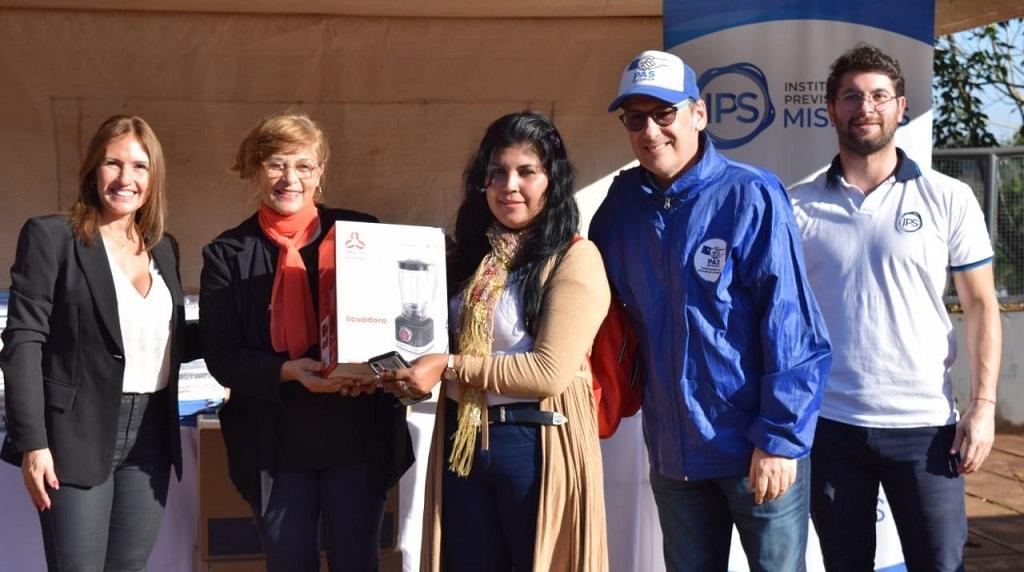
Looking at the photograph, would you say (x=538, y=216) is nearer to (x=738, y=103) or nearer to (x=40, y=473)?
(x=40, y=473)

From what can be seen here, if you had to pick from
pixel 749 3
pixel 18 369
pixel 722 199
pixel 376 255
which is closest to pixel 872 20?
pixel 749 3

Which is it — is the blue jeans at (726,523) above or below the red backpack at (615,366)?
below

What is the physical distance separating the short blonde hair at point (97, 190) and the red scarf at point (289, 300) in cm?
36

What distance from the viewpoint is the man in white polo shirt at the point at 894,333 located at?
2818 mm

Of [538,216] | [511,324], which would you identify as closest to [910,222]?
[538,216]

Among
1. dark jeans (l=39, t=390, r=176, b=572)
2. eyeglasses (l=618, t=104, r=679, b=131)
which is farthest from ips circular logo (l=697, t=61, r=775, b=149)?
dark jeans (l=39, t=390, r=176, b=572)

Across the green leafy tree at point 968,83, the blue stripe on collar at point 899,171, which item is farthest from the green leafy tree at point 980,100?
the blue stripe on collar at point 899,171

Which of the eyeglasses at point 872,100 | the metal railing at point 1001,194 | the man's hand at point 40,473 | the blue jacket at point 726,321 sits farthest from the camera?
the metal railing at point 1001,194

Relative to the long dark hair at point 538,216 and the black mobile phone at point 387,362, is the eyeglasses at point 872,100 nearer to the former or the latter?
the long dark hair at point 538,216

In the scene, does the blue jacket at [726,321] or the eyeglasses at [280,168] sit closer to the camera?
the blue jacket at [726,321]

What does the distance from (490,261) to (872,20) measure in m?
2.42

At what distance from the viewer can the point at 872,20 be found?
426 centimetres

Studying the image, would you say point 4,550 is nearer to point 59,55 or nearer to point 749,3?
point 59,55

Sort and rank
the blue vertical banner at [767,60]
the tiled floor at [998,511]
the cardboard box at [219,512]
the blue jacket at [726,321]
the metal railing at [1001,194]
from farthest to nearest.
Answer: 1. the metal railing at [1001,194]
2. the tiled floor at [998,511]
3. the blue vertical banner at [767,60]
4. the cardboard box at [219,512]
5. the blue jacket at [726,321]
